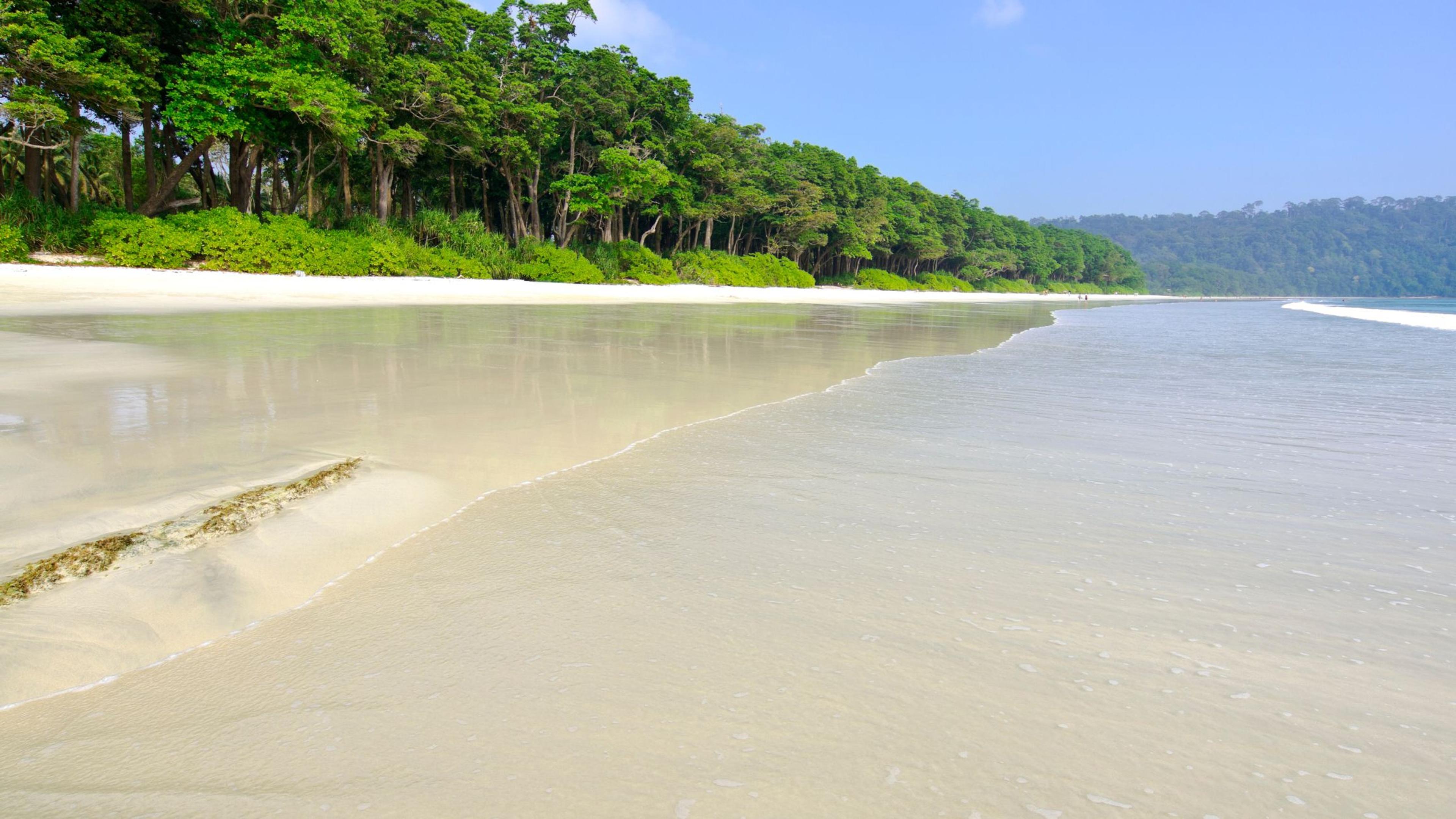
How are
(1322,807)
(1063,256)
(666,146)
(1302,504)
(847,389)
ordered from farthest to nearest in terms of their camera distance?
(1063,256) < (666,146) < (847,389) < (1302,504) < (1322,807)

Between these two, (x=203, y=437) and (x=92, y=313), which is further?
(x=92, y=313)

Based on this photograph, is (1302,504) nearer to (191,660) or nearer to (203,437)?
(191,660)

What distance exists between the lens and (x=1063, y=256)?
348ft

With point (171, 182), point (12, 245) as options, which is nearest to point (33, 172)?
point (171, 182)

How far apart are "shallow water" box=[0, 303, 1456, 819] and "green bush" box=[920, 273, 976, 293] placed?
206 feet

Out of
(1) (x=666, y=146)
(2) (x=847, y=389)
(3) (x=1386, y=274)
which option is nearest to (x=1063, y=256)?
(1) (x=666, y=146)

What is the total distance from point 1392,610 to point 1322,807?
3.89 ft

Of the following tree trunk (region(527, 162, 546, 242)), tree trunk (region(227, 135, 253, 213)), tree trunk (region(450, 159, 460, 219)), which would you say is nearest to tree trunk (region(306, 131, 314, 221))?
tree trunk (region(227, 135, 253, 213))

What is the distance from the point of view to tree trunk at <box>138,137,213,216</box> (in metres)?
20.0

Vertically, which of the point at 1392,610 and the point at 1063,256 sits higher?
the point at 1063,256

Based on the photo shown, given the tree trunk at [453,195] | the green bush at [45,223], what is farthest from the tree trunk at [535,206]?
the green bush at [45,223]

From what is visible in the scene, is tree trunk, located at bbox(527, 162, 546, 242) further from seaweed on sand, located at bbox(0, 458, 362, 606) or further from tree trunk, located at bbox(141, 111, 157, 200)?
seaweed on sand, located at bbox(0, 458, 362, 606)

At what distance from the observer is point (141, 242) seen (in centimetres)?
1684

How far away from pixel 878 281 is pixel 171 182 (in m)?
44.6
